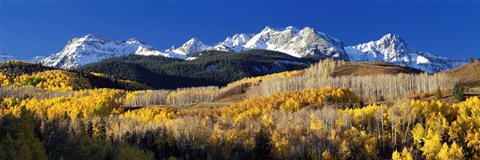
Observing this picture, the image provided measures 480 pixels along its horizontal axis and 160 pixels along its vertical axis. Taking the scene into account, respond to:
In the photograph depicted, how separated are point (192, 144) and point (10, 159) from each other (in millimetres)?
65138

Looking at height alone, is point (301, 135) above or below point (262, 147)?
above

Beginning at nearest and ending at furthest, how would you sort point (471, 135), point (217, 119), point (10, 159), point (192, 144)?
point (10, 159)
point (471, 135)
point (192, 144)
point (217, 119)

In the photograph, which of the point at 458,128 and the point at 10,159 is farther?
the point at 458,128

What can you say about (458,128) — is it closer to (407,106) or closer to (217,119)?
(407,106)

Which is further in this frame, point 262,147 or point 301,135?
point 301,135

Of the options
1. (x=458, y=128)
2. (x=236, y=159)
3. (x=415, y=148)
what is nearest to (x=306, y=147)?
(x=236, y=159)

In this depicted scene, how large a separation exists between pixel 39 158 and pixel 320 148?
8000 cm

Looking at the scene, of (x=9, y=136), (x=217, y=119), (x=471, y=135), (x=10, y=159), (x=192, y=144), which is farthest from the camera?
(x=217, y=119)

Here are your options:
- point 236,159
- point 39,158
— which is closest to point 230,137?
point 236,159

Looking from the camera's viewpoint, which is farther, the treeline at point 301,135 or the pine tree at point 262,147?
the pine tree at point 262,147

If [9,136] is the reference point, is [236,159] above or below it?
below

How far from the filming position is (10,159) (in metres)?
101

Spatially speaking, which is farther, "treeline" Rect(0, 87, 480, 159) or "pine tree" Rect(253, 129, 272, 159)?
"pine tree" Rect(253, 129, 272, 159)

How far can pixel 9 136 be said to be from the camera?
110562 millimetres
